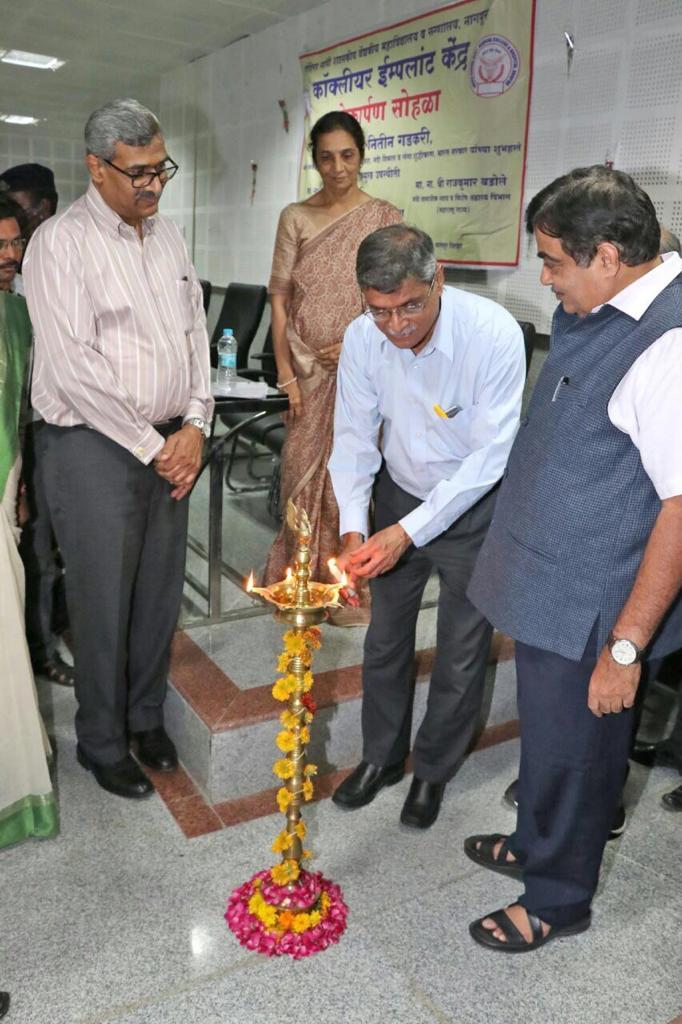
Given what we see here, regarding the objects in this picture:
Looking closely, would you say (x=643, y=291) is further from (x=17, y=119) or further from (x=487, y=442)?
(x=17, y=119)

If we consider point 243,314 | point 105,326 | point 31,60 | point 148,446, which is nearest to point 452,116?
point 243,314

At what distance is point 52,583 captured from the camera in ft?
8.09

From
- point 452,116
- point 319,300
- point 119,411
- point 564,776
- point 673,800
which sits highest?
point 452,116

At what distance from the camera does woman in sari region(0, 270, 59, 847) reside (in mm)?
1675

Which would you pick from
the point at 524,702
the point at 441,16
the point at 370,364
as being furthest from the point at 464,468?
the point at 441,16

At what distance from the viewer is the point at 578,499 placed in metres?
1.29

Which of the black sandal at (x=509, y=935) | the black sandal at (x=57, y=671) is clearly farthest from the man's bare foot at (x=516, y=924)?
the black sandal at (x=57, y=671)

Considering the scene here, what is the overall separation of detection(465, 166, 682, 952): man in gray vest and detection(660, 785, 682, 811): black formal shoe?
0.56 meters

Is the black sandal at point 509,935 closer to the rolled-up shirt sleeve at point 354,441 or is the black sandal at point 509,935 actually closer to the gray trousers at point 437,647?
the gray trousers at point 437,647

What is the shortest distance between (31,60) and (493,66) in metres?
4.82

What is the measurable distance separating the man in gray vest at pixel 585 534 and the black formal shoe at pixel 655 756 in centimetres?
75

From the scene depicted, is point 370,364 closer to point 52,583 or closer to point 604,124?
point 52,583

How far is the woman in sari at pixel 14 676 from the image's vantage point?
1.67 metres

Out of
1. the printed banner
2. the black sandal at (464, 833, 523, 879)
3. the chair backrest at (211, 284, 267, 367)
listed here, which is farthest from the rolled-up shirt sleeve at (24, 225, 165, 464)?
the chair backrest at (211, 284, 267, 367)
